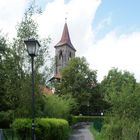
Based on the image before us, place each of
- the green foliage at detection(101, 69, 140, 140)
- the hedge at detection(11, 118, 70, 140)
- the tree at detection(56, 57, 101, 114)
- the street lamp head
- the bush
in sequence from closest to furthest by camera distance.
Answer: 1. the street lamp head
2. the hedge at detection(11, 118, 70, 140)
3. the green foliage at detection(101, 69, 140, 140)
4. the bush
5. the tree at detection(56, 57, 101, 114)

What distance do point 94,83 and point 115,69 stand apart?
29.0 ft

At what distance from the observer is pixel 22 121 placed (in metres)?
22.5


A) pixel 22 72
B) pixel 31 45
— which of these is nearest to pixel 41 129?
pixel 22 72

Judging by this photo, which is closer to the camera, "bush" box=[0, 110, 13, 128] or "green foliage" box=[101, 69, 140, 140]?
"green foliage" box=[101, 69, 140, 140]

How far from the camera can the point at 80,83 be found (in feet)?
305

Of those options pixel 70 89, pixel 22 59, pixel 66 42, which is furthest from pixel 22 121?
pixel 66 42

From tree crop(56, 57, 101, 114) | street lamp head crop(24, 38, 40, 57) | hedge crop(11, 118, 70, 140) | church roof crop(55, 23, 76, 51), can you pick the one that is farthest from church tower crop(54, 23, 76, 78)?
street lamp head crop(24, 38, 40, 57)

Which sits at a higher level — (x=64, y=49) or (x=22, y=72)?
(x=64, y=49)

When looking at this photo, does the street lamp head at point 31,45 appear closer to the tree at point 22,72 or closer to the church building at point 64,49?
the tree at point 22,72

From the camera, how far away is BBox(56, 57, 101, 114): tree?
92438 millimetres

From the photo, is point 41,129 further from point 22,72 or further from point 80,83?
point 80,83

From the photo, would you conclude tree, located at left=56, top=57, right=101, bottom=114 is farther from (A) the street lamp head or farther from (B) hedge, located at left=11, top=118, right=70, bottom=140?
(A) the street lamp head

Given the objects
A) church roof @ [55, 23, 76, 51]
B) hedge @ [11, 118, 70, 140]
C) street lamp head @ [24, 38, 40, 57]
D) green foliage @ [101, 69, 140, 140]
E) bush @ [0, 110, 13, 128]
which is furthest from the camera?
church roof @ [55, 23, 76, 51]

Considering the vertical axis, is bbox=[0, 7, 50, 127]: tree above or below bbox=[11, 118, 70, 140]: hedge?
above
